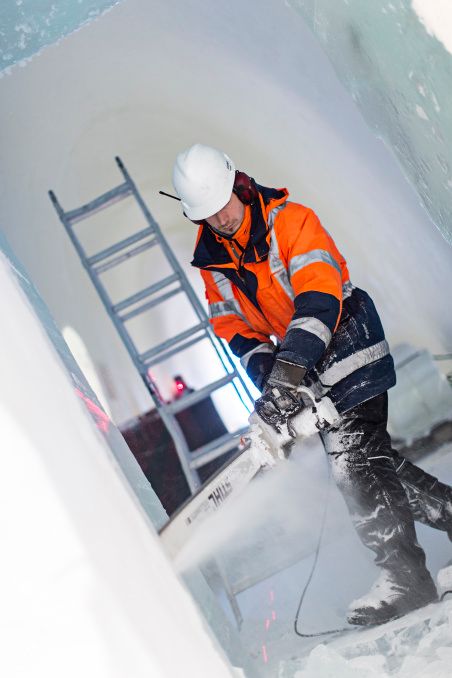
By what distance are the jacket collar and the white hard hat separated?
0.12m

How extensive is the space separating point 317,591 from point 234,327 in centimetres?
122

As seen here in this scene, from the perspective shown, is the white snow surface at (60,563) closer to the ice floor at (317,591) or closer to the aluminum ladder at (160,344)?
the ice floor at (317,591)

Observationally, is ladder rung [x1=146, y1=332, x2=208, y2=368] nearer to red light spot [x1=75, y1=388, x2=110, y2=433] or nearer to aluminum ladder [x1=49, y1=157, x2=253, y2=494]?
aluminum ladder [x1=49, y1=157, x2=253, y2=494]

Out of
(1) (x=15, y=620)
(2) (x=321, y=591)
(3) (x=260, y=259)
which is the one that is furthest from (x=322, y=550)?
(1) (x=15, y=620)

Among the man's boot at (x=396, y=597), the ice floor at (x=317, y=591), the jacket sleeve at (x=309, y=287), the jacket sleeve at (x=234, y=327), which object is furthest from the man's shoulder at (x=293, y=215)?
the man's boot at (x=396, y=597)

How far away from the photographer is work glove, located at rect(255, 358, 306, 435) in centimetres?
263

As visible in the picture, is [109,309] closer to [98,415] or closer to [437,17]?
[98,415]

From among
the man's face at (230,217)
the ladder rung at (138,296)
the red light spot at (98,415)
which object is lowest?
the red light spot at (98,415)

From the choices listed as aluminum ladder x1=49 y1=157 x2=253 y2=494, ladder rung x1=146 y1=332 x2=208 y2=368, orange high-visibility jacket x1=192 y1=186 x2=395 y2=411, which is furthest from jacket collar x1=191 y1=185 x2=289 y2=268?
ladder rung x1=146 y1=332 x2=208 y2=368

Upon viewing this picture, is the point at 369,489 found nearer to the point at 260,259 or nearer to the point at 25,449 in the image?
the point at 260,259

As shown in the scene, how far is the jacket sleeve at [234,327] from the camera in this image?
10.4 ft

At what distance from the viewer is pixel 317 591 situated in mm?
3477

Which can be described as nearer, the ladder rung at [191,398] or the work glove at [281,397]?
the work glove at [281,397]

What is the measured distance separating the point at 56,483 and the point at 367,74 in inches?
Result: 79.8
